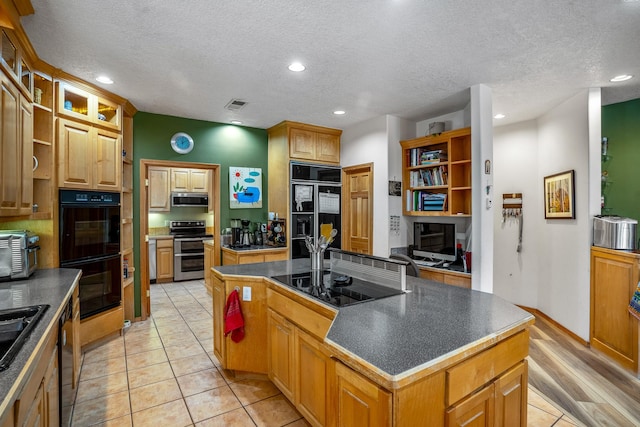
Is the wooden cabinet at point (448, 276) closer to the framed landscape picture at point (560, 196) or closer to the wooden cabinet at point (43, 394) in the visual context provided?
the framed landscape picture at point (560, 196)

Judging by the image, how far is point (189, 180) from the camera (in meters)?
6.34

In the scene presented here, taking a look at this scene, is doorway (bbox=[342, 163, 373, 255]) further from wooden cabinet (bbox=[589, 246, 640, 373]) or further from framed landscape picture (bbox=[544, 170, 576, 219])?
wooden cabinet (bbox=[589, 246, 640, 373])

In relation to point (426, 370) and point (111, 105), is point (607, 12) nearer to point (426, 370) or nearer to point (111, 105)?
point (426, 370)

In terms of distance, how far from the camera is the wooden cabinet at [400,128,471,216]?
3.82m

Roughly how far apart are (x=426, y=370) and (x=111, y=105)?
13.0 feet

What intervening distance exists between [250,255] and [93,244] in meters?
1.73

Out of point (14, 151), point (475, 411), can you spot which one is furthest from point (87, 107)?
point (475, 411)

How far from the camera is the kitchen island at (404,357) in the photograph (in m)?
1.13

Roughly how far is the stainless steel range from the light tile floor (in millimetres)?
2554

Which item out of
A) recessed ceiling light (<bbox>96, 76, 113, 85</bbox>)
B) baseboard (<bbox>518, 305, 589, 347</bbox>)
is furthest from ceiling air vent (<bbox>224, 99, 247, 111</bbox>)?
baseboard (<bbox>518, 305, 589, 347</bbox>)

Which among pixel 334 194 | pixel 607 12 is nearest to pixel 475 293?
pixel 607 12

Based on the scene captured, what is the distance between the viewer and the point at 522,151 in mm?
4465

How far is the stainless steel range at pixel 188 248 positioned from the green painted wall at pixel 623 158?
20.5 feet

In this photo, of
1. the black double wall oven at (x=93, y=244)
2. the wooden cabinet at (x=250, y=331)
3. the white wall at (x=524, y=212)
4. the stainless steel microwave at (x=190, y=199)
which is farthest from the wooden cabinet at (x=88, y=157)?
the white wall at (x=524, y=212)
